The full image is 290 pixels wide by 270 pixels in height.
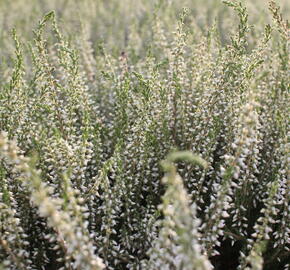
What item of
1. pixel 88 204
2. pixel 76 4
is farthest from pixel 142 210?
pixel 76 4

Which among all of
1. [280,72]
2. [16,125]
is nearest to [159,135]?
[16,125]

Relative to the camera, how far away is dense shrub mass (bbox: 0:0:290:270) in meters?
2.58

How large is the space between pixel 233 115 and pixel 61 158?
1.62 m

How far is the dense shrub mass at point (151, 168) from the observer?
8.47ft

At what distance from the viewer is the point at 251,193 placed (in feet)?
13.1

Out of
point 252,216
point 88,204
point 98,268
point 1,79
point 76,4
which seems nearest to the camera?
point 98,268

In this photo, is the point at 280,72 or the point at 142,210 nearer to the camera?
the point at 142,210

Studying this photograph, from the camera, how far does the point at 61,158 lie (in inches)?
128

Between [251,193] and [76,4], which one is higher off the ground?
[76,4]

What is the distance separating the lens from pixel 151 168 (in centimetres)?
416

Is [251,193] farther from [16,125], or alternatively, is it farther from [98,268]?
[16,125]

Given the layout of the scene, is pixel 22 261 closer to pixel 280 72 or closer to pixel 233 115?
pixel 233 115

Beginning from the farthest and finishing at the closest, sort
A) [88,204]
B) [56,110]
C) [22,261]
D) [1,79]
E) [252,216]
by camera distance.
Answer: [1,79]
[252,216]
[56,110]
[88,204]
[22,261]

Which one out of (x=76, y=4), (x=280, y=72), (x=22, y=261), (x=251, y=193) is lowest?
(x=22, y=261)
